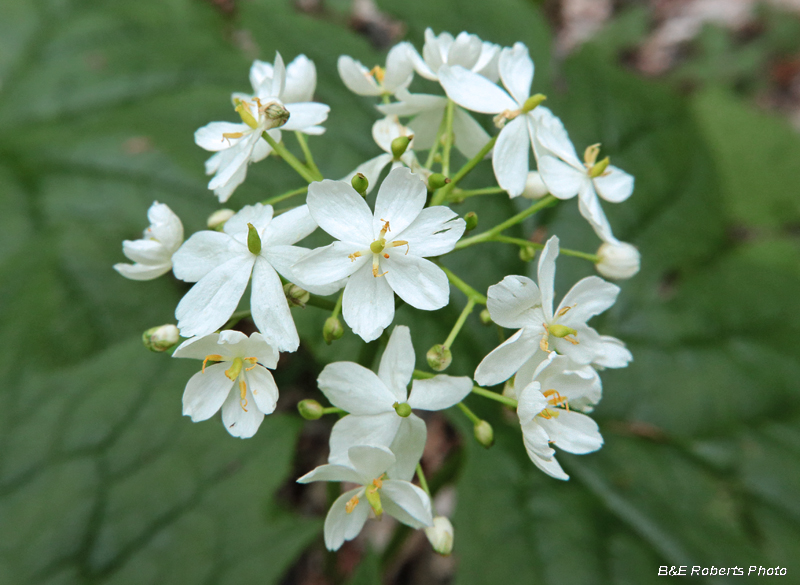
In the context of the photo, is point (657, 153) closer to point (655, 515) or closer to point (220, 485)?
point (655, 515)

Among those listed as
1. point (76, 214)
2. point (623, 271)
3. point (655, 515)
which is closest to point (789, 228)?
point (655, 515)

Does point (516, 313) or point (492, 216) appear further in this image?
point (492, 216)

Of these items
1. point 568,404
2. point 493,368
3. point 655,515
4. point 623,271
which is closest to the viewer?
point 493,368

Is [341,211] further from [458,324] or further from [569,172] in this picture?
[569,172]

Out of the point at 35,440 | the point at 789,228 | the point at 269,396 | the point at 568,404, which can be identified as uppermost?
the point at 568,404

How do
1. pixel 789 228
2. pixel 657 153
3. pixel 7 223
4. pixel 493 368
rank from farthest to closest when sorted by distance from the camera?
pixel 789 228
pixel 657 153
pixel 7 223
pixel 493 368

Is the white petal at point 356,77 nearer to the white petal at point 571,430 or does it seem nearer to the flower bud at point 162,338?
the flower bud at point 162,338

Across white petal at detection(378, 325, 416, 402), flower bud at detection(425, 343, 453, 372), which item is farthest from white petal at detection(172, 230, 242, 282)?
flower bud at detection(425, 343, 453, 372)
